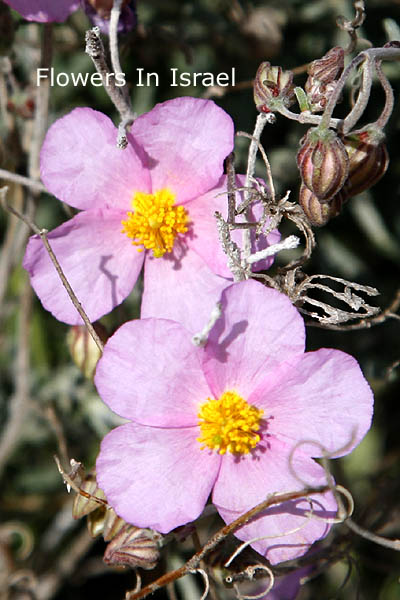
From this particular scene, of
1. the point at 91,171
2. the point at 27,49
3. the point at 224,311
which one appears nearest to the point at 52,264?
the point at 91,171

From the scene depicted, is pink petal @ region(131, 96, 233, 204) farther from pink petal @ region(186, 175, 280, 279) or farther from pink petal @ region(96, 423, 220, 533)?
pink petal @ region(96, 423, 220, 533)

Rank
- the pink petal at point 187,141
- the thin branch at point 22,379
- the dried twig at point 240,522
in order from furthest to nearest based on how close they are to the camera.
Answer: the thin branch at point 22,379, the pink petal at point 187,141, the dried twig at point 240,522

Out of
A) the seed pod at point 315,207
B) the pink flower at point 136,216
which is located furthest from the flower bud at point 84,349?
the seed pod at point 315,207

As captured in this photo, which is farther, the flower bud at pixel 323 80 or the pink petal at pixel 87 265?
the pink petal at pixel 87 265

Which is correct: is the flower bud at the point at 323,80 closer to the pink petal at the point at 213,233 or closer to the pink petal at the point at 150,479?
the pink petal at the point at 213,233

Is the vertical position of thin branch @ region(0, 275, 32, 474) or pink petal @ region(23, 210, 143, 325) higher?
pink petal @ region(23, 210, 143, 325)

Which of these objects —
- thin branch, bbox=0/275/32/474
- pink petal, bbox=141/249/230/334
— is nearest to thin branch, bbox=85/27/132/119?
pink petal, bbox=141/249/230/334

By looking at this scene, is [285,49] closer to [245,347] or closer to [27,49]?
[27,49]
